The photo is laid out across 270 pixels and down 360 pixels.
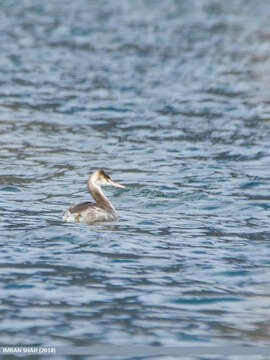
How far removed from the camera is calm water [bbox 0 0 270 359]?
409 inches

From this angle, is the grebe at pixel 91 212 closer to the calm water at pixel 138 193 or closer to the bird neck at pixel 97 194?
the bird neck at pixel 97 194

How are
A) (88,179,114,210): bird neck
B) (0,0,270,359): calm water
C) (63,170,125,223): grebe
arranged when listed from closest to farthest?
(0,0,270,359): calm water < (63,170,125,223): grebe < (88,179,114,210): bird neck

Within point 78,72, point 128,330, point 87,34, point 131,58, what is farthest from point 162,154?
point 87,34

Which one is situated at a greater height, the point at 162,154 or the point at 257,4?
the point at 257,4

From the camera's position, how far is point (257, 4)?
6362 cm

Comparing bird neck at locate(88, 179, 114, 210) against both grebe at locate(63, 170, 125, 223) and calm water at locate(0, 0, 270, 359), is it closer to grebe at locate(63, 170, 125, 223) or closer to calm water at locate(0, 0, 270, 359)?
grebe at locate(63, 170, 125, 223)

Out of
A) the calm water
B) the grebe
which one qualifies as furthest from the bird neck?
the calm water

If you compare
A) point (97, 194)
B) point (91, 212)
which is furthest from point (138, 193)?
point (91, 212)

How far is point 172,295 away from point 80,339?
1.72 meters

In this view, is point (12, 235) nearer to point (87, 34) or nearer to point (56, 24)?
point (87, 34)

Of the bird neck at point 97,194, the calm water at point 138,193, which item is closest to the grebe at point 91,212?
the bird neck at point 97,194

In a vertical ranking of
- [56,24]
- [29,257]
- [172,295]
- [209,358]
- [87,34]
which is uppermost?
[56,24]

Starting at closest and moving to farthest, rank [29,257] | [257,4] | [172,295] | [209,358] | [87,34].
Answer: [209,358] < [172,295] < [29,257] < [87,34] < [257,4]

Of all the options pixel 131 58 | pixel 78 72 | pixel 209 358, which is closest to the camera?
pixel 209 358
